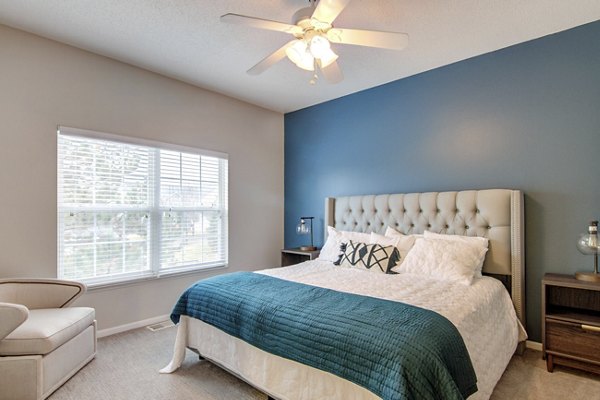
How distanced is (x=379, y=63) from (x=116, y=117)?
268 cm

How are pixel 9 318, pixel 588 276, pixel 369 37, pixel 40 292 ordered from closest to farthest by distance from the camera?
pixel 9 318
pixel 369 37
pixel 588 276
pixel 40 292

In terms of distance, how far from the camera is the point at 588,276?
235cm

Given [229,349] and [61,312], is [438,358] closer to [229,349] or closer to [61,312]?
[229,349]

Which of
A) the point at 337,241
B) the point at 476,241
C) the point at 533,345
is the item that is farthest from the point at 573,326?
the point at 337,241

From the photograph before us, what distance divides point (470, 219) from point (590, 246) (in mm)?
852

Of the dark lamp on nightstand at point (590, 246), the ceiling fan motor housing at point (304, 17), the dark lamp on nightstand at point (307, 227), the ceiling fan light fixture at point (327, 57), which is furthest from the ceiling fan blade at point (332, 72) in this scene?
the dark lamp on nightstand at point (590, 246)

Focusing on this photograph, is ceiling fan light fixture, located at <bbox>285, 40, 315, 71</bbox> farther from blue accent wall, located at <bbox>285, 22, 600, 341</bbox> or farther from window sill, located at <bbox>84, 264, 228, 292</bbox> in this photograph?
window sill, located at <bbox>84, 264, 228, 292</bbox>

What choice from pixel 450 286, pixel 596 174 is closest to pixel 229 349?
pixel 450 286

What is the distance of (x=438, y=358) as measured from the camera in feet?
4.61

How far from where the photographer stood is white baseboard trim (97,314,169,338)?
3.07m

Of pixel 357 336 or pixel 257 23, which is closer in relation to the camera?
pixel 357 336

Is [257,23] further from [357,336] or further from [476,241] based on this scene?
[476,241]

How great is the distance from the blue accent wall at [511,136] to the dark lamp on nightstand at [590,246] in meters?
0.18

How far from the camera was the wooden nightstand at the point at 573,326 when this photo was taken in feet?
7.39
